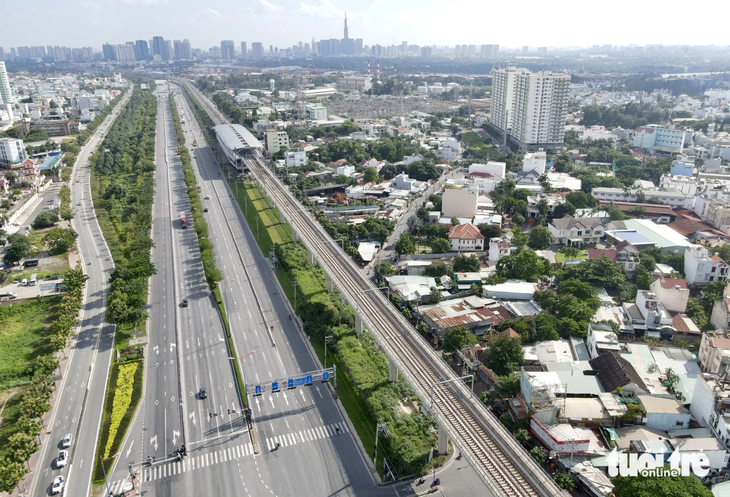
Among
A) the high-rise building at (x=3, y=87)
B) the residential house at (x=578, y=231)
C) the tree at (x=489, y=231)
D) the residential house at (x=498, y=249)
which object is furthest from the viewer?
the high-rise building at (x=3, y=87)

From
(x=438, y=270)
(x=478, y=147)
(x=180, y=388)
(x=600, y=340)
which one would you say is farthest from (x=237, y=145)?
(x=600, y=340)

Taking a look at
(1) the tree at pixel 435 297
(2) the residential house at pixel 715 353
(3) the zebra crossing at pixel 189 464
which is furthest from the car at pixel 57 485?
(2) the residential house at pixel 715 353

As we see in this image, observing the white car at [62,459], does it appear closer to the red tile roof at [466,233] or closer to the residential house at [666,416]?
the residential house at [666,416]

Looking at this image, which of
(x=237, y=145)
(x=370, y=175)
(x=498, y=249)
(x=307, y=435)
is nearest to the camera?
(x=307, y=435)

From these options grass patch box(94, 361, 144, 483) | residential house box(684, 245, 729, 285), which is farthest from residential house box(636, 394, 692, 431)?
grass patch box(94, 361, 144, 483)

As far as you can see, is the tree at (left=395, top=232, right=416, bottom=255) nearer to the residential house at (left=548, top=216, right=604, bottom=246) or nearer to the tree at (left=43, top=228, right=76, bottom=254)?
the residential house at (left=548, top=216, right=604, bottom=246)

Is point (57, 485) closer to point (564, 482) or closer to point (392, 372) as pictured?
point (392, 372)

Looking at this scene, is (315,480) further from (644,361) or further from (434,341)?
(644,361)
